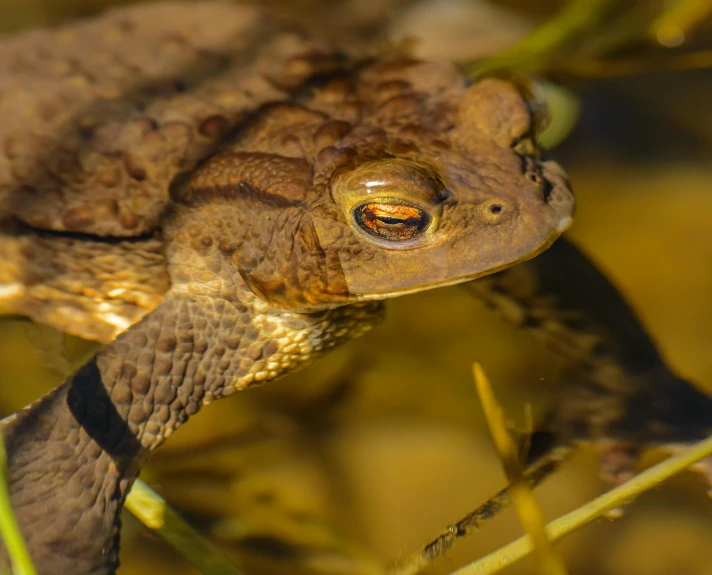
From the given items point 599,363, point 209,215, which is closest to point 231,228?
point 209,215

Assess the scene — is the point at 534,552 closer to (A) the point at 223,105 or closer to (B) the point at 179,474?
(B) the point at 179,474

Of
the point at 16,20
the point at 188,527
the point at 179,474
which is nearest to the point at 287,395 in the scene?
the point at 179,474

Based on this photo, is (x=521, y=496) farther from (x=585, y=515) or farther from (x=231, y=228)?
(x=231, y=228)

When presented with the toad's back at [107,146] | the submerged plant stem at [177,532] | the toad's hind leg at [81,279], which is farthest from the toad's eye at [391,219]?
the submerged plant stem at [177,532]

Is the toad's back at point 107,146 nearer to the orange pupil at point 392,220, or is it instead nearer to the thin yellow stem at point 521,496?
the orange pupil at point 392,220

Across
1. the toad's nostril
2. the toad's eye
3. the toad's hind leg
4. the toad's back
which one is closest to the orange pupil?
the toad's eye

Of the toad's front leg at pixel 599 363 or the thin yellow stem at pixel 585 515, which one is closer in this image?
the thin yellow stem at pixel 585 515

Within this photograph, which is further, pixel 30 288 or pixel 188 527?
pixel 30 288

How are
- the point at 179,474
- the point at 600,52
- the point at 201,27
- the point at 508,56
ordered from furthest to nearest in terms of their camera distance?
the point at 600,52, the point at 508,56, the point at 201,27, the point at 179,474
